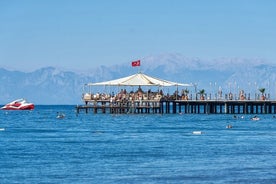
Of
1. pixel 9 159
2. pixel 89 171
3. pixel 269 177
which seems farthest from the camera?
Result: pixel 9 159

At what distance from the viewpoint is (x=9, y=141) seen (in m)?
87.2

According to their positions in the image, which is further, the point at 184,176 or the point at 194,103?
the point at 194,103

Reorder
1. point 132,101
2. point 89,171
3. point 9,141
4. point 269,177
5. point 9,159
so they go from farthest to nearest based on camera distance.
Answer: point 132,101 < point 9,141 < point 9,159 < point 89,171 < point 269,177

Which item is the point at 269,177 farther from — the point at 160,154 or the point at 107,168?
the point at 160,154

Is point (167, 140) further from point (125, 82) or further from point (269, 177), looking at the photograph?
point (125, 82)

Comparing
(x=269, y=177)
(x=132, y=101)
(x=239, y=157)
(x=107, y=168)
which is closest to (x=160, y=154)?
(x=239, y=157)

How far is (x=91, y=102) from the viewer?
175 meters

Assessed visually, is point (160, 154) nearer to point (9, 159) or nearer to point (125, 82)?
point (9, 159)

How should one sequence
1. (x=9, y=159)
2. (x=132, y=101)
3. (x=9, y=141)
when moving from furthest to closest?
1. (x=132, y=101)
2. (x=9, y=141)
3. (x=9, y=159)

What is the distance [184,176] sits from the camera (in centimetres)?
5469

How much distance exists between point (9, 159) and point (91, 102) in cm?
10848

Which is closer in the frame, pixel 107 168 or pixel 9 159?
pixel 107 168

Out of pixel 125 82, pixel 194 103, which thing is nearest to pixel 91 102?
pixel 125 82

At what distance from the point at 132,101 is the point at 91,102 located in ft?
33.4
